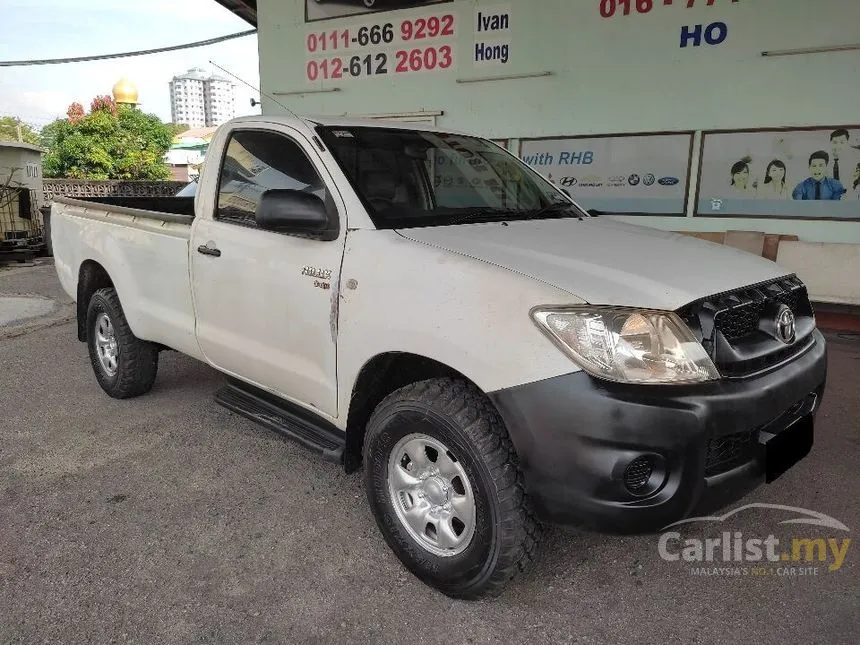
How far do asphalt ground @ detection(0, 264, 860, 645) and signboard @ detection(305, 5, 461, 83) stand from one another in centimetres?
679

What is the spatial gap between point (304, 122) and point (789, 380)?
7.85ft

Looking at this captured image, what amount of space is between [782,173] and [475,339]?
634 cm

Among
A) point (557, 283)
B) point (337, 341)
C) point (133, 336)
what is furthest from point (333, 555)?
point (133, 336)

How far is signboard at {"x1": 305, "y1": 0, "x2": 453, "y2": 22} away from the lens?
9125 mm

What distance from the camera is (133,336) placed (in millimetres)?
4320

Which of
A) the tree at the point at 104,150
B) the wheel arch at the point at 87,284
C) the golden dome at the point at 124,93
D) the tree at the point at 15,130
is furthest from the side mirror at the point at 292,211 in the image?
the tree at the point at 15,130

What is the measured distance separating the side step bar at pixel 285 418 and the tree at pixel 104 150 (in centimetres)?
3036

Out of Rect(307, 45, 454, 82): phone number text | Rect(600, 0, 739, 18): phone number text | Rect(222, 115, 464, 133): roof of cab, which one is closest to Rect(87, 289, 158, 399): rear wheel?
Rect(222, 115, 464, 133): roof of cab

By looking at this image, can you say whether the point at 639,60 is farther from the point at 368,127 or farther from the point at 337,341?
the point at 337,341

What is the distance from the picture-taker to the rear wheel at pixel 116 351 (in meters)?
4.34

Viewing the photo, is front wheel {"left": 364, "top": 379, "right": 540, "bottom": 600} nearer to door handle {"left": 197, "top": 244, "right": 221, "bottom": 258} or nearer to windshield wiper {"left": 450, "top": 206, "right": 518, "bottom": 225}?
windshield wiper {"left": 450, "top": 206, "right": 518, "bottom": 225}

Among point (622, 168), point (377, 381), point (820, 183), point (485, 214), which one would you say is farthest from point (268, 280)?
point (820, 183)

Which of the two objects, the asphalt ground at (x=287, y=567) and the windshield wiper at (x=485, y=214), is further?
the windshield wiper at (x=485, y=214)

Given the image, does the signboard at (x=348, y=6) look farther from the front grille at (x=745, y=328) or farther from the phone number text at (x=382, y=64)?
the front grille at (x=745, y=328)
